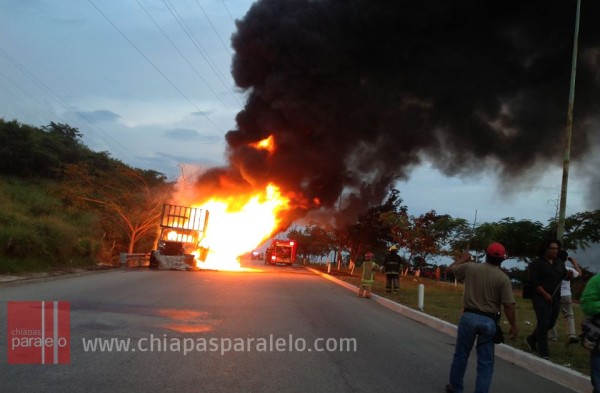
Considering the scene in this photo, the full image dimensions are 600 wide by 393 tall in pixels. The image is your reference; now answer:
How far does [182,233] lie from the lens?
26.4 meters

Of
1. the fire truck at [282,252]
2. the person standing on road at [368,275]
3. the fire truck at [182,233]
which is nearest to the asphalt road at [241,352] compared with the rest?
the person standing on road at [368,275]

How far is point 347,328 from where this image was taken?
30.3 feet

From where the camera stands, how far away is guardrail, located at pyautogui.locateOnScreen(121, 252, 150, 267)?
25531 mm

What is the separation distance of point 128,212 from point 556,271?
85.3 ft

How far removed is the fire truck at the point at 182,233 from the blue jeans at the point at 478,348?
2116 cm

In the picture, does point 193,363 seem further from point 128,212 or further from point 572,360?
point 128,212

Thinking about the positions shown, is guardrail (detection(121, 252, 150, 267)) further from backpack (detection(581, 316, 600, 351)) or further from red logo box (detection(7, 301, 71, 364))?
backpack (detection(581, 316, 600, 351))

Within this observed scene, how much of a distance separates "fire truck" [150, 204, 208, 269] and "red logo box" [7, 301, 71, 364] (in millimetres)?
15940

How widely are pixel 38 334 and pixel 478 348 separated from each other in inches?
208

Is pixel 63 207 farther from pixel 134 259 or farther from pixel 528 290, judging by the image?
pixel 528 290

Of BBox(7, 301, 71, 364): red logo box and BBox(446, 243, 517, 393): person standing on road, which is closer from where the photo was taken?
BBox(446, 243, 517, 393): person standing on road

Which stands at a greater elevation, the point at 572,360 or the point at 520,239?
the point at 520,239

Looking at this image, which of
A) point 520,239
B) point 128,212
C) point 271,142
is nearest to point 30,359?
point 271,142

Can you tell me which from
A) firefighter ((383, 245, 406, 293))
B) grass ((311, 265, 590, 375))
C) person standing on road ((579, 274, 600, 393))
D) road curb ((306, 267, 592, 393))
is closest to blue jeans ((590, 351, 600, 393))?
person standing on road ((579, 274, 600, 393))
